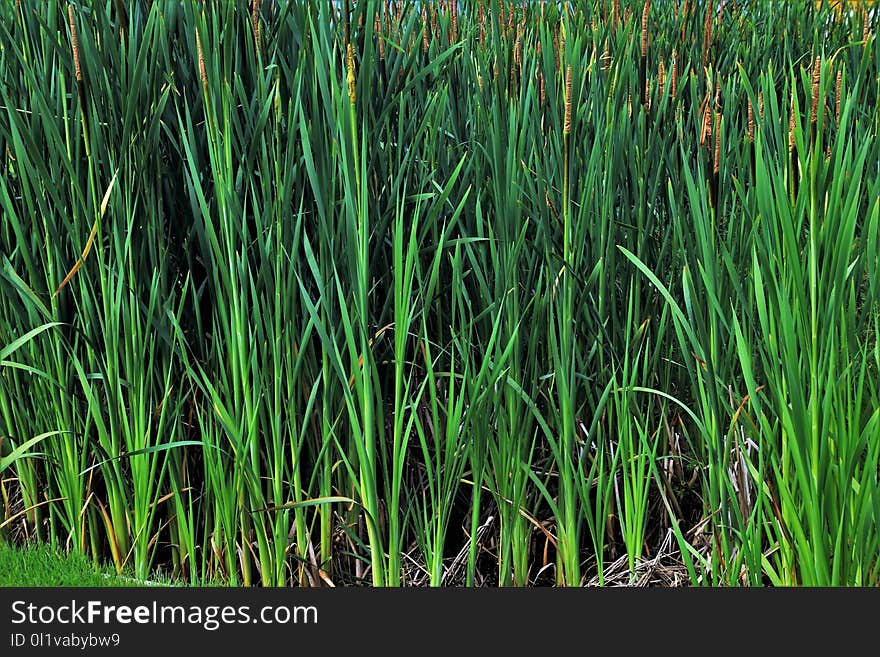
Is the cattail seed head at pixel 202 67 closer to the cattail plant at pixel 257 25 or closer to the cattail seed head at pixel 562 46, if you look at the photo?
the cattail plant at pixel 257 25

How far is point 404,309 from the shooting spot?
1694 mm

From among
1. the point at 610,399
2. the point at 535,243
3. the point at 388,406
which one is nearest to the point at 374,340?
the point at 388,406

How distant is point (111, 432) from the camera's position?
6.25 ft

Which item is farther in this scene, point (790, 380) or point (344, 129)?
point (344, 129)

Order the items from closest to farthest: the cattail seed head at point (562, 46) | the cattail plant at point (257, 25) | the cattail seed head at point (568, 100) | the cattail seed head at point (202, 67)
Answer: the cattail seed head at point (568, 100), the cattail seed head at point (202, 67), the cattail plant at point (257, 25), the cattail seed head at point (562, 46)

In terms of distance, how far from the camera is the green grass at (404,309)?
1.67 m

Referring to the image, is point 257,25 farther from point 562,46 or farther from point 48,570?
point 48,570

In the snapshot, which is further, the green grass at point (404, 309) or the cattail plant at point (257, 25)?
the cattail plant at point (257, 25)

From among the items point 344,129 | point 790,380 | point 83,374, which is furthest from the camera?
point 83,374

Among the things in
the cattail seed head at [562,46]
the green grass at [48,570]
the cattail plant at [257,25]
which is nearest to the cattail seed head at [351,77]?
the cattail plant at [257,25]

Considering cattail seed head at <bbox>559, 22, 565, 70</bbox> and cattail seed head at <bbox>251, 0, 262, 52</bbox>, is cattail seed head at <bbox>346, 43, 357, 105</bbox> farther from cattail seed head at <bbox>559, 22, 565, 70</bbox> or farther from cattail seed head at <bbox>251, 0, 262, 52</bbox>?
cattail seed head at <bbox>559, 22, 565, 70</bbox>

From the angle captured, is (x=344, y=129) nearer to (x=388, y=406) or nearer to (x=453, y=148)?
(x=453, y=148)

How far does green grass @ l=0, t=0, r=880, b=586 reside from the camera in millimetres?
1672

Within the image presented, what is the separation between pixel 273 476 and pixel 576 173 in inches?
35.6
